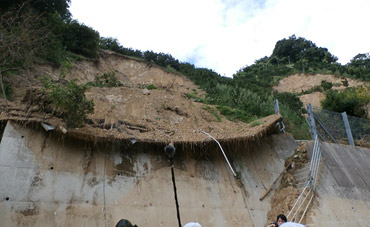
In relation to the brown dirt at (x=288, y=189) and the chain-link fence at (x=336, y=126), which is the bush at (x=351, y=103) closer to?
the chain-link fence at (x=336, y=126)

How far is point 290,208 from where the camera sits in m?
8.02

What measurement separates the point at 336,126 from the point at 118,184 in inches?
336

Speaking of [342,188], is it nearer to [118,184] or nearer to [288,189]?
[288,189]

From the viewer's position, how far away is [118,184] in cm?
698

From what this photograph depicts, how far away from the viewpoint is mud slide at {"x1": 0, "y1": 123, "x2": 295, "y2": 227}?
5.96 m

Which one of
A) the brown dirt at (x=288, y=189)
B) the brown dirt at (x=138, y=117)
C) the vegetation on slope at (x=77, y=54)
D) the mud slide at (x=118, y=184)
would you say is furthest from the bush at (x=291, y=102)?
the mud slide at (x=118, y=184)

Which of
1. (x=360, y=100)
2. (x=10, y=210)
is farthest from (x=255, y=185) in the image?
(x=360, y=100)

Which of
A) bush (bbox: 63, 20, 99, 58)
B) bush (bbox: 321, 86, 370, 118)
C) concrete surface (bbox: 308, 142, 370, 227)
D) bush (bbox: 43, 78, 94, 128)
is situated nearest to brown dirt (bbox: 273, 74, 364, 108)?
bush (bbox: 321, 86, 370, 118)

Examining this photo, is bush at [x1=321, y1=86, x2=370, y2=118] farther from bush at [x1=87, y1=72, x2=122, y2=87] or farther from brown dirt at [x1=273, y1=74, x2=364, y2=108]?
brown dirt at [x1=273, y1=74, x2=364, y2=108]

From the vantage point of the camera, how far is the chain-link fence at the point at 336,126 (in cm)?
1064

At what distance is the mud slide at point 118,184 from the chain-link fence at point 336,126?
3.01 m

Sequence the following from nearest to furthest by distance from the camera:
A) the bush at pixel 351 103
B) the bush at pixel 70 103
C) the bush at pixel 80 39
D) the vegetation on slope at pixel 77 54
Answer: the bush at pixel 70 103 → the vegetation on slope at pixel 77 54 → the bush at pixel 351 103 → the bush at pixel 80 39

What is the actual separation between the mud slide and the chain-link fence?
9.86ft

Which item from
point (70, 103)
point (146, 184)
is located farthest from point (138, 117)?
point (70, 103)
